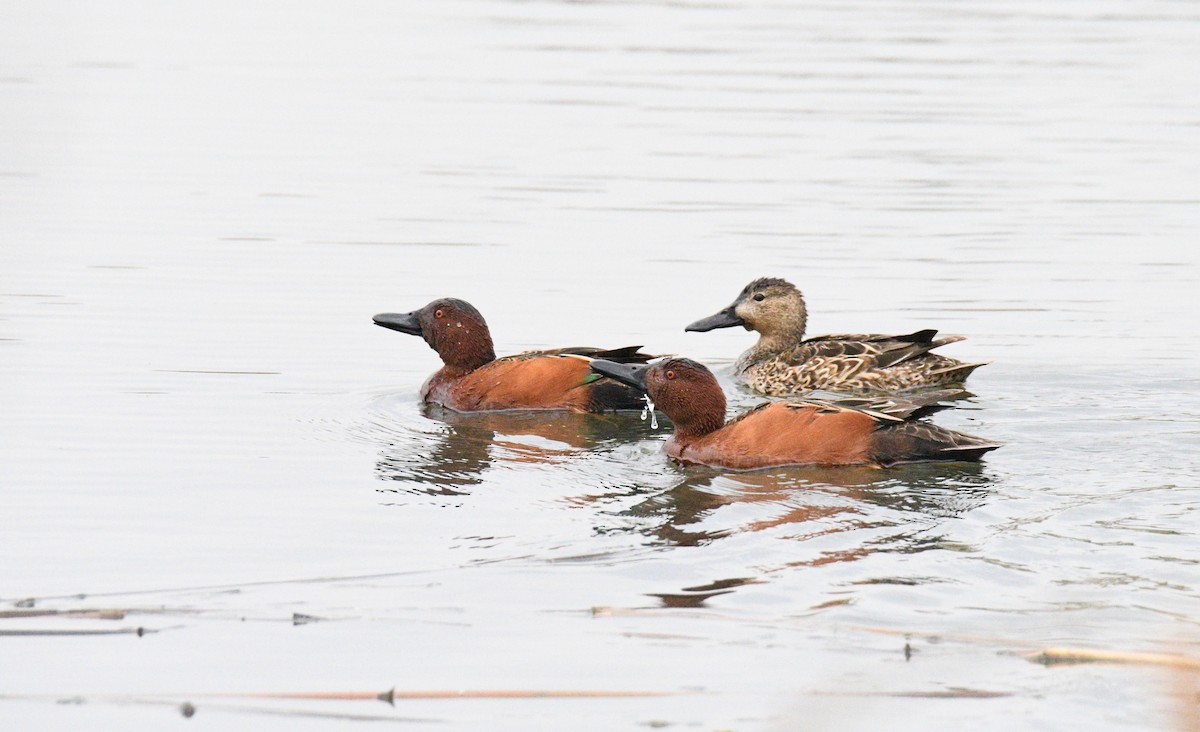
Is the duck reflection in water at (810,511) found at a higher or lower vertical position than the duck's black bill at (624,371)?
lower

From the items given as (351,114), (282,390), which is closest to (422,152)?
(351,114)

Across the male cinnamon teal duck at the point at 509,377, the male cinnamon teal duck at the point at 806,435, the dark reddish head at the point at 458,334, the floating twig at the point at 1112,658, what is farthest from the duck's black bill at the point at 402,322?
the floating twig at the point at 1112,658

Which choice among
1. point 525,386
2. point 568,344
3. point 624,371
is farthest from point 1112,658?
point 568,344

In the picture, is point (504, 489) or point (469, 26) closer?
point (504, 489)

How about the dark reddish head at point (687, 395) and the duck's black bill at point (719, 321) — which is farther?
the duck's black bill at point (719, 321)

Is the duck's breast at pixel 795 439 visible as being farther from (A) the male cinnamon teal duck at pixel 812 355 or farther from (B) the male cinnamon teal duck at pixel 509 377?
(A) the male cinnamon teal duck at pixel 812 355

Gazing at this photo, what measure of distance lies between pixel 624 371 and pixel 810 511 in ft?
7.25

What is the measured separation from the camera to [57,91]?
22219mm

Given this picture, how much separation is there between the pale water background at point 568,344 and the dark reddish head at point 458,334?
0.42m

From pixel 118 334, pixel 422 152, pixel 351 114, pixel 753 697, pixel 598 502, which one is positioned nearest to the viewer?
pixel 753 697

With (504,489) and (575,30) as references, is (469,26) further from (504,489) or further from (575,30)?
(504,489)

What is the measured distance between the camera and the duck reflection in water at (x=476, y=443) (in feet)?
31.8

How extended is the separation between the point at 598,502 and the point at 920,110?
51.9 feet

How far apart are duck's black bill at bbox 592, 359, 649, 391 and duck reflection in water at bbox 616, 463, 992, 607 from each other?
95 cm
